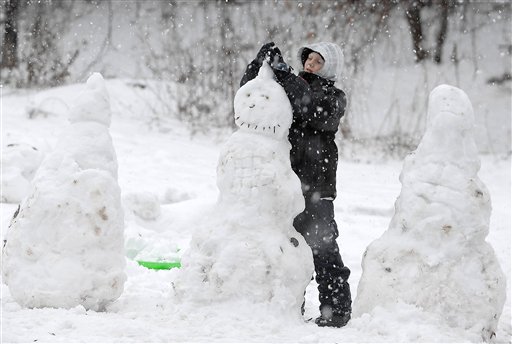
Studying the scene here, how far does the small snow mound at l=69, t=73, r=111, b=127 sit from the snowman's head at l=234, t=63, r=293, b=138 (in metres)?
0.88

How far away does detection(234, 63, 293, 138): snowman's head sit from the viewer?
13.8 ft

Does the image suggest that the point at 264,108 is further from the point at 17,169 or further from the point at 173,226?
the point at 17,169

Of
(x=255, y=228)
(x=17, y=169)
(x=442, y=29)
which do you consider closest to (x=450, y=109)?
(x=255, y=228)

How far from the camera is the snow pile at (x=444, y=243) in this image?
408 centimetres

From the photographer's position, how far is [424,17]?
1506 cm

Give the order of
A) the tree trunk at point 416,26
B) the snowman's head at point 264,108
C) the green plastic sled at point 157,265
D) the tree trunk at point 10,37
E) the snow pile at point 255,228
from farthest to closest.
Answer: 1. the tree trunk at point 416,26
2. the tree trunk at point 10,37
3. the green plastic sled at point 157,265
4. the snowman's head at point 264,108
5. the snow pile at point 255,228

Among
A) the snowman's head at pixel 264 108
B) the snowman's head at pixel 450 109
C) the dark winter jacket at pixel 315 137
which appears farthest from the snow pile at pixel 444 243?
the snowman's head at pixel 264 108

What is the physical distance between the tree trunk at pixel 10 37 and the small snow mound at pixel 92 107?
33.7ft

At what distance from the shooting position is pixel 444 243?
4.13m

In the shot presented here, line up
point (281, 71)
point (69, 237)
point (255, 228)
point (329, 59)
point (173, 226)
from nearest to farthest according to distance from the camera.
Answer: point (255, 228) < point (69, 237) < point (281, 71) < point (329, 59) < point (173, 226)

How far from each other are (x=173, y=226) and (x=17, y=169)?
1878 millimetres

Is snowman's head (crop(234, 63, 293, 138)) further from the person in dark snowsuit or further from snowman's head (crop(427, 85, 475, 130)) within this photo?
snowman's head (crop(427, 85, 475, 130))

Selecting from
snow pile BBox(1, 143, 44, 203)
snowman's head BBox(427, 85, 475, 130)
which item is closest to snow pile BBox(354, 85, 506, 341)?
snowman's head BBox(427, 85, 475, 130)

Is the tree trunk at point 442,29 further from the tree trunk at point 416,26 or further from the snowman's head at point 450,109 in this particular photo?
the snowman's head at point 450,109
